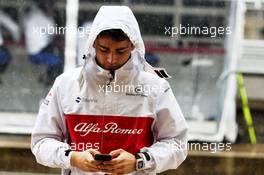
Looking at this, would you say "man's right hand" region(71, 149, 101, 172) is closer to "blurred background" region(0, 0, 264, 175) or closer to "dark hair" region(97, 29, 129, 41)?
"dark hair" region(97, 29, 129, 41)

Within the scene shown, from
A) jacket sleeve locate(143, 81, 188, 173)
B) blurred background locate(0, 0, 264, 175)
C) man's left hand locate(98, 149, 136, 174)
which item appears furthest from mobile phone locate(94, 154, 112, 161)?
blurred background locate(0, 0, 264, 175)

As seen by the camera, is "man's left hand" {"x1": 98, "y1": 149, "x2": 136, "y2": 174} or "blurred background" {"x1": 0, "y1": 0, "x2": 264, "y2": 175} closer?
"man's left hand" {"x1": 98, "y1": 149, "x2": 136, "y2": 174}

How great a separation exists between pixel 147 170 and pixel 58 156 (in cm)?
18

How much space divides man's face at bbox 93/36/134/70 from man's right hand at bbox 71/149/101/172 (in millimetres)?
182

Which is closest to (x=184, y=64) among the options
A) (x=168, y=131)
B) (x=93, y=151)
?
(x=168, y=131)

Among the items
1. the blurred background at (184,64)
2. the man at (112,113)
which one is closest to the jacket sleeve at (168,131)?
the man at (112,113)

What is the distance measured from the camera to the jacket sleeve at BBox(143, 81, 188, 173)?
47.7 inches

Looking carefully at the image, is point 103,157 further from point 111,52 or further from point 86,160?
point 111,52

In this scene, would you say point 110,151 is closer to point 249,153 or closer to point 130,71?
point 130,71

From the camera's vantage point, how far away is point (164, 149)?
47.5 inches

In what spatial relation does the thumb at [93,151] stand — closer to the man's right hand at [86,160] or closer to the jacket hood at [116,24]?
the man's right hand at [86,160]

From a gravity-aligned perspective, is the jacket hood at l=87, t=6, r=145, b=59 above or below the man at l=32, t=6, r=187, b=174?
above

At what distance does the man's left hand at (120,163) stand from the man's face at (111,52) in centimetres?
18

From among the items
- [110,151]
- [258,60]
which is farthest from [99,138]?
[258,60]
